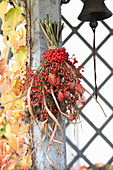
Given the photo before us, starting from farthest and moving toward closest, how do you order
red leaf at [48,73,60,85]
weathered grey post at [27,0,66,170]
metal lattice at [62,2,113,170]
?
metal lattice at [62,2,113,170] → weathered grey post at [27,0,66,170] → red leaf at [48,73,60,85]

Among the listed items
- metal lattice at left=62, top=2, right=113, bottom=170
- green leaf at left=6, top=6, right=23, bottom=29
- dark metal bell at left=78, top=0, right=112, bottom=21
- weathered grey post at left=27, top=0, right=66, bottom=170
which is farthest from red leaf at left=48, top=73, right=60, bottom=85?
metal lattice at left=62, top=2, right=113, bottom=170

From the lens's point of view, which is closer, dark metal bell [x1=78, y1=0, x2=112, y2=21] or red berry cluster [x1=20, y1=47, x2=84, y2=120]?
red berry cluster [x1=20, y1=47, x2=84, y2=120]

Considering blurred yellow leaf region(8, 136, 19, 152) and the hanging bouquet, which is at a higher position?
the hanging bouquet

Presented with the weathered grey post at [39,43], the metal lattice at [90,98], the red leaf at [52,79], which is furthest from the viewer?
the metal lattice at [90,98]

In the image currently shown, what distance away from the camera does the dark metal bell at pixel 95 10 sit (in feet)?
3.09

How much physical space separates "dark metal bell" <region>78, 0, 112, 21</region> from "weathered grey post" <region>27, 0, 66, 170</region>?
138 millimetres

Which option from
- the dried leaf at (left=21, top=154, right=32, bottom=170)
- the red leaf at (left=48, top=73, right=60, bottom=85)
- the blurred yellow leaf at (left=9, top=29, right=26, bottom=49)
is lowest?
the dried leaf at (left=21, top=154, right=32, bottom=170)

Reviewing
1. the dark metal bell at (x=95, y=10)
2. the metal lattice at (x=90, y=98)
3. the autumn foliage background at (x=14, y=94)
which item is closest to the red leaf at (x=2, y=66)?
the autumn foliage background at (x=14, y=94)

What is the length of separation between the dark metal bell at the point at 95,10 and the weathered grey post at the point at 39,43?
138 mm

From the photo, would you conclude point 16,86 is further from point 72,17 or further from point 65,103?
point 72,17

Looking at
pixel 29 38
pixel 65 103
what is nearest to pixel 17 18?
pixel 29 38

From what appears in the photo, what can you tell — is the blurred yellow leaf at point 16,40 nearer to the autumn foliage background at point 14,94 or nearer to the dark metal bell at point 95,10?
the autumn foliage background at point 14,94

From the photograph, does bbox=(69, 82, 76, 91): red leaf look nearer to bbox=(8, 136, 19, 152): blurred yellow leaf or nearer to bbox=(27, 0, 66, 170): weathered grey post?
bbox=(27, 0, 66, 170): weathered grey post

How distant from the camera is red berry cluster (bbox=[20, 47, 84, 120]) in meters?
0.75
